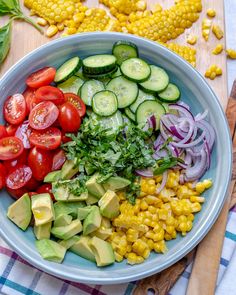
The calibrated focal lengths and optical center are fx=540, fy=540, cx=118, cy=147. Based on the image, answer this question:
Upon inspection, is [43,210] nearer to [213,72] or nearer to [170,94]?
[170,94]

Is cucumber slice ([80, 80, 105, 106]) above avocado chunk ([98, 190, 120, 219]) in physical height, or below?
above

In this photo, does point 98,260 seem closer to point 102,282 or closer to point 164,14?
point 102,282

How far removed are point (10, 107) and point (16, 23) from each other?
864 millimetres

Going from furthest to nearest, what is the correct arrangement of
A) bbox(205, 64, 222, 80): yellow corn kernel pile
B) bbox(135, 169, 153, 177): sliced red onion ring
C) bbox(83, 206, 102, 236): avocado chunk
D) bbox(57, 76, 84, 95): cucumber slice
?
bbox(205, 64, 222, 80): yellow corn kernel pile < bbox(57, 76, 84, 95): cucumber slice < bbox(135, 169, 153, 177): sliced red onion ring < bbox(83, 206, 102, 236): avocado chunk

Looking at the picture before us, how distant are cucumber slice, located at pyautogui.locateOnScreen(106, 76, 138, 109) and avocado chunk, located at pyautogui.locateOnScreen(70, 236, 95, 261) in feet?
3.44

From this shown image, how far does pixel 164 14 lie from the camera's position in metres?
4.50

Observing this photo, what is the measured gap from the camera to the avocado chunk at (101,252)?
151 inches

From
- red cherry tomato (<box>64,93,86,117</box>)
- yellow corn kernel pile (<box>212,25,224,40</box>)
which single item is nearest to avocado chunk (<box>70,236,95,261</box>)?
red cherry tomato (<box>64,93,86,117</box>)

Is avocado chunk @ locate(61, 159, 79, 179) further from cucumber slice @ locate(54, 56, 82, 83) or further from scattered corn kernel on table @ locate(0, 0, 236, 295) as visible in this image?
scattered corn kernel on table @ locate(0, 0, 236, 295)

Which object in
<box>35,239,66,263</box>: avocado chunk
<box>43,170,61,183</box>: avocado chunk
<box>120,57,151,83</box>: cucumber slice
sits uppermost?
<box>120,57,151,83</box>: cucumber slice

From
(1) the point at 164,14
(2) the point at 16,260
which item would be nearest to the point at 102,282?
(2) the point at 16,260

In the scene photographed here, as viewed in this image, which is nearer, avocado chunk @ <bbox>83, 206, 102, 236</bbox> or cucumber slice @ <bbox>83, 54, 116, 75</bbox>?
avocado chunk @ <bbox>83, 206, 102, 236</bbox>

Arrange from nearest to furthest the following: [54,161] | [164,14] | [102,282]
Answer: [102,282]
[54,161]
[164,14]

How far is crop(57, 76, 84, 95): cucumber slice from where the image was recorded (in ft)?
13.8
